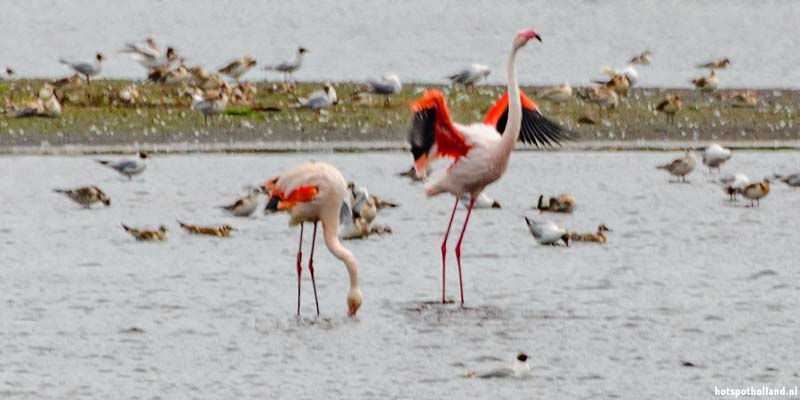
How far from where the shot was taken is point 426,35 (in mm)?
46594

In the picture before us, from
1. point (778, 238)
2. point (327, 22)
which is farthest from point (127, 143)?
point (327, 22)

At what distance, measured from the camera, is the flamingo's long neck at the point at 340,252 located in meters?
12.7

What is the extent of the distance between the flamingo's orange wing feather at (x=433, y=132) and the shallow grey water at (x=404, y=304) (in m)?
1.04

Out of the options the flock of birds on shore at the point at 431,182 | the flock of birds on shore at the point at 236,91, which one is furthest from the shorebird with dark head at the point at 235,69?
the flock of birds on shore at the point at 431,182

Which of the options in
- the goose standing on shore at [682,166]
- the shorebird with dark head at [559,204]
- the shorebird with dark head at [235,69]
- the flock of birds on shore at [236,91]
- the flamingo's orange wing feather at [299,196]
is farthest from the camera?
the shorebird with dark head at [235,69]

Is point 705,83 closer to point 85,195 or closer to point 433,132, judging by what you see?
point 85,195

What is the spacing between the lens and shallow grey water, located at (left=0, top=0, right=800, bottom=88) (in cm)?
3769

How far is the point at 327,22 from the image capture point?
49875mm

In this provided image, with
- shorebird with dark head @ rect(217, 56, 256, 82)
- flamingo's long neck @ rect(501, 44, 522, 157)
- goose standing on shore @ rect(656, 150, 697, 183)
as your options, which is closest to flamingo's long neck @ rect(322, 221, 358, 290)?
flamingo's long neck @ rect(501, 44, 522, 157)

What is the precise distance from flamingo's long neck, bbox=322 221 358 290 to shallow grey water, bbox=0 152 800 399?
0.33 metres

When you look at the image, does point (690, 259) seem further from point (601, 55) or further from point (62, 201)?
point (601, 55)

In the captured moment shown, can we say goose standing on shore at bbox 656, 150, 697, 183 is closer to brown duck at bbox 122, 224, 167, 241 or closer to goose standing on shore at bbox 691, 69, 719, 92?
brown duck at bbox 122, 224, 167, 241

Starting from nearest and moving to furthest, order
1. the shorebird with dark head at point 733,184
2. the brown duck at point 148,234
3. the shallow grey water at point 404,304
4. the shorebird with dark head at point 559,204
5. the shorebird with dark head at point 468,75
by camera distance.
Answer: the shallow grey water at point 404,304 → the brown duck at point 148,234 → the shorebird with dark head at point 559,204 → the shorebird with dark head at point 733,184 → the shorebird with dark head at point 468,75

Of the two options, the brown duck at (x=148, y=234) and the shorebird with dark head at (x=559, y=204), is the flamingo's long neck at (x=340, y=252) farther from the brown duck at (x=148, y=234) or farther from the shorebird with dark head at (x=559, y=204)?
the shorebird with dark head at (x=559, y=204)
